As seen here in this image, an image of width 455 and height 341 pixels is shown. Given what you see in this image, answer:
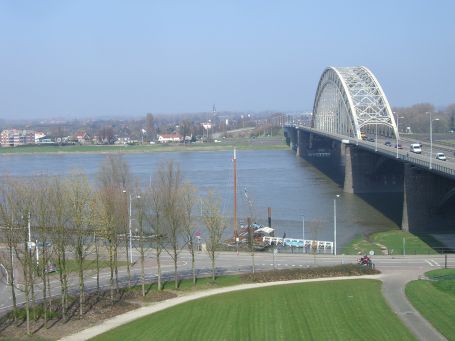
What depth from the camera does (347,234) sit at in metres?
28.8

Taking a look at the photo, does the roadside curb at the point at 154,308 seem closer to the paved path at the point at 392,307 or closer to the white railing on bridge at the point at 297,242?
the paved path at the point at 392,307

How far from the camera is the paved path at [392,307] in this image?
13.5 metres

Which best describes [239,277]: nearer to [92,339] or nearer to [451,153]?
[92,339]

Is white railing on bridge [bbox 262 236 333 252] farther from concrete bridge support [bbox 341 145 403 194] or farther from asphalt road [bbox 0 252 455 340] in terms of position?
concrete bridge support [bbox 341 145 403 194]

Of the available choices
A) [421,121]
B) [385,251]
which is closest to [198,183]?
[385,251]

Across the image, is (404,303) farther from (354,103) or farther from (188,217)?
(354,103)

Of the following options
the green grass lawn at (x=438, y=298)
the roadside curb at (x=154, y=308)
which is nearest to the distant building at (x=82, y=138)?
the roadside curb at (x=154, y=308)

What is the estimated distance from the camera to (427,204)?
97.8 feet

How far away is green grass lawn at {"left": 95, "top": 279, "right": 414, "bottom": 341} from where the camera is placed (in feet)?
43.3

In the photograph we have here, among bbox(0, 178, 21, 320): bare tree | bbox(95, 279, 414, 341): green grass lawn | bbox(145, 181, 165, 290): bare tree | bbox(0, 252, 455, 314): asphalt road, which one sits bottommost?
bbox(0, 252, 455, 314): asphalt road

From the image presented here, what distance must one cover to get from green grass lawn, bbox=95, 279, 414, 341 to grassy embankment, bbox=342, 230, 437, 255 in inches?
286

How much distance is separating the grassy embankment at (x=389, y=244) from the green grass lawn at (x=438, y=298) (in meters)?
5.33

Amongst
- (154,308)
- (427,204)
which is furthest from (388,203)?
(154,308)

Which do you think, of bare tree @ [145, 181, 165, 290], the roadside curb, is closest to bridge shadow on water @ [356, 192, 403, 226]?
bare tree @ [145, 181, 165, 290]
